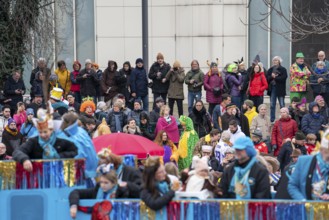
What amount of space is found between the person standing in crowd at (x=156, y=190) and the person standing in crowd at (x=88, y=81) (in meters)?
13.5

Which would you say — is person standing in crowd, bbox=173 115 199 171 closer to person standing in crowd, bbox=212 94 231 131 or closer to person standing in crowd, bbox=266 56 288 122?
person standing in crowd, bbox=212 94 231 131

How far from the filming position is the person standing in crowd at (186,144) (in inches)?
755

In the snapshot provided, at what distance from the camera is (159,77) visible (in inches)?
974

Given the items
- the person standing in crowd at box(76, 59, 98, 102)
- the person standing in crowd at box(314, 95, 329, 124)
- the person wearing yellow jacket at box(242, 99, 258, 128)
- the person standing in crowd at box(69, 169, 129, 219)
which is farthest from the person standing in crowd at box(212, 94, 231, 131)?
the person standing in crowd at box(69, 169, 129, 219)

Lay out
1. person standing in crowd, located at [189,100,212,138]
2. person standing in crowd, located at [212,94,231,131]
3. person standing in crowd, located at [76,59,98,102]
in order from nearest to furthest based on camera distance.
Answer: person standing in crowd, located at [212,94,231,131] < person standing in crowd, located at [189,100,212,138] < person standing in crowd, located at [76,59,98,102]

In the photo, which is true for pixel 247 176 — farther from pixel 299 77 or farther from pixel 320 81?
pixel 299 77

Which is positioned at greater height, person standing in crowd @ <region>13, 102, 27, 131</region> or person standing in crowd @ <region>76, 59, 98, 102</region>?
person standing in crowd @ <region>76, 59, 98, 102</region>

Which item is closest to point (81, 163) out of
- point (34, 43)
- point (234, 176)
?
point (234, 176)

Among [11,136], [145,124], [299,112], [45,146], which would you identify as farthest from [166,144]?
[45,146]

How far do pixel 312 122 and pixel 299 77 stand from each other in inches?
131

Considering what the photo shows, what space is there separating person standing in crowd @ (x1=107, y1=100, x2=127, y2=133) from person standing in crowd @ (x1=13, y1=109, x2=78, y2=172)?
8.08 metres

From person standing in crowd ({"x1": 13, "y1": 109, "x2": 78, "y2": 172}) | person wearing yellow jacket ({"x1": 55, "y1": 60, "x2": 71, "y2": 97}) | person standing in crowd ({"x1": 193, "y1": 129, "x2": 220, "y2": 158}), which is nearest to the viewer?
person standing in crowd ({"x1": 13, "y1": 109, "x2": 78, "y2": 172})

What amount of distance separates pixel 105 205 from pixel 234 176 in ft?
4.62

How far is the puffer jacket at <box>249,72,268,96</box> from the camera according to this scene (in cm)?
2397
